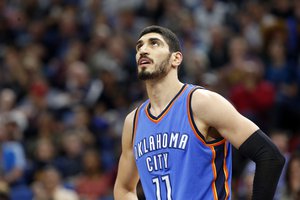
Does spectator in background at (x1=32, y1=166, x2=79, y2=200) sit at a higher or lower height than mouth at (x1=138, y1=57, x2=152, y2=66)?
higher

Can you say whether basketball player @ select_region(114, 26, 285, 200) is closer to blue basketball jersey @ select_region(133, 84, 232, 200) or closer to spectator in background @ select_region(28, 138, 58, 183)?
blue basketball jersey @ select_region(133, 84, 232, 200)

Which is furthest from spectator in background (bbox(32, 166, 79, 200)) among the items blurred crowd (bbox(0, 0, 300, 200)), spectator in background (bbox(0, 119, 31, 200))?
spectator in background (bbox(0, 119, 31, 200))

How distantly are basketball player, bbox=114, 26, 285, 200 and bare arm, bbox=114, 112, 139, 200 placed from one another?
1.9 inches

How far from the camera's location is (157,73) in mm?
4988

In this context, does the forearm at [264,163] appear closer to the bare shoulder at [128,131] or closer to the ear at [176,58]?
the ear at [176,58]

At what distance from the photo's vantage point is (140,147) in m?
5.09

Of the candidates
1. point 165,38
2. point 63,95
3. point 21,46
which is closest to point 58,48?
point 21,46

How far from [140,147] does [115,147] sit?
6.51m

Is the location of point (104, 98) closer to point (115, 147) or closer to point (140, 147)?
point (115, 147)

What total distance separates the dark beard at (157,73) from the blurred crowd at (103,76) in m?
3.81

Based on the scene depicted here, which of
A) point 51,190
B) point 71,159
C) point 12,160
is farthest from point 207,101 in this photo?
point 12,160

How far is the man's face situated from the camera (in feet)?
16.4

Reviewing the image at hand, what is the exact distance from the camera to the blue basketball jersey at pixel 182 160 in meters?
4.75

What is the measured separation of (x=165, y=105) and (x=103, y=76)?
7382mm
